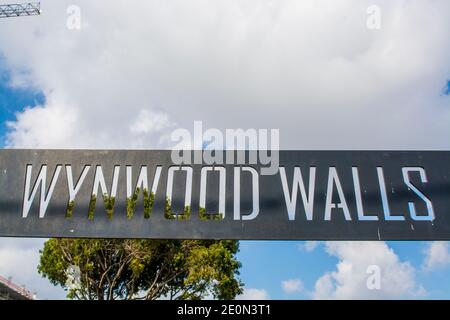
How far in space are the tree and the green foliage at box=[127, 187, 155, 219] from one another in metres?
13.7

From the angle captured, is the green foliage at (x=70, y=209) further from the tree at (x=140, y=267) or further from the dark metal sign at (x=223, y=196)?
the tree at (x=140, y=267)

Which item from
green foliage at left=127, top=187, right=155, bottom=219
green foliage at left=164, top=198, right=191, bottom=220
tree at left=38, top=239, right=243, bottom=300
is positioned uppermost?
tree at left=38, top=239, right=243, bottom=300

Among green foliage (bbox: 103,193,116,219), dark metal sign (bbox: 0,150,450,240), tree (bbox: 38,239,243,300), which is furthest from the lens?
tree (bbox: 38,239,243,300)

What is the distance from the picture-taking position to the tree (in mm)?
16656

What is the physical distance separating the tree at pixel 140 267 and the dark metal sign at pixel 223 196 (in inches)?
532

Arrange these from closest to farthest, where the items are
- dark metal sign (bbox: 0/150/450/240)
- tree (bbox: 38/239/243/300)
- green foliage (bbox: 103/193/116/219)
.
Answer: dark metal sign (bbox: 0/150/450/240), green foliage (bbox: 103/193/116/219), tree (bbox: 38/239/243/300)

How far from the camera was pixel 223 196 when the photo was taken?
11.0 feet

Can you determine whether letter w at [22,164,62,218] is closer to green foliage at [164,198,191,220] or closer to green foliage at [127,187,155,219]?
green foliage at [127,187,155,219]

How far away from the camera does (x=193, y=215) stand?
3303 millimetres

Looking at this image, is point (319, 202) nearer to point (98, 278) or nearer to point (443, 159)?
point (443, 159)

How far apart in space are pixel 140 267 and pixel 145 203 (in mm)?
13700

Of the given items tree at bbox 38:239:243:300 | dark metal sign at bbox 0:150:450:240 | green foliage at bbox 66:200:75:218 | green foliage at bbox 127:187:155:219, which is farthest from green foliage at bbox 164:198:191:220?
tree at bbox 38:239:243:300

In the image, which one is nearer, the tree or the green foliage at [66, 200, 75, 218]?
the green foliage at [66, 200, 75, 218]
